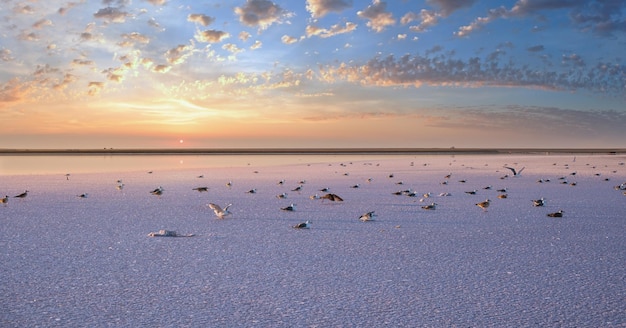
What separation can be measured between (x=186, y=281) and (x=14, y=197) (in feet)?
45.2

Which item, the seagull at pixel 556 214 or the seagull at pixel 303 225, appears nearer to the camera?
the seagull at pixel 303 225

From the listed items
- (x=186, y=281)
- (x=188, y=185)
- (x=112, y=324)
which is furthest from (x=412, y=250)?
(x=188, y=185)

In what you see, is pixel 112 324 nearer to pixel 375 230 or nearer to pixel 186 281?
pixel 186 281

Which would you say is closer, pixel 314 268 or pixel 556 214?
pixel 314 268

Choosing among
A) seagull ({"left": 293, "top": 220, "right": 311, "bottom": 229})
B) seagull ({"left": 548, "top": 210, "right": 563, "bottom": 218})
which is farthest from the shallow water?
seagull ({"left": 548, "top": 210, "right": 563, "bottom": 218})

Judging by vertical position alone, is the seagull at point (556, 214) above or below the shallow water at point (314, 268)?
above

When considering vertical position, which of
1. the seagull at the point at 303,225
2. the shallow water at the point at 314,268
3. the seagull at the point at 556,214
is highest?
the seagull at the point at 556,214

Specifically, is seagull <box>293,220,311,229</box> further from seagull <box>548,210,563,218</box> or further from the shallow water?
seagull <box>548,210,563,218</box>

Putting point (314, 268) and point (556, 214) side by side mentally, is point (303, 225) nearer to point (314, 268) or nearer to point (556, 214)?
point (314, 268)

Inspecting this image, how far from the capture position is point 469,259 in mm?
8555

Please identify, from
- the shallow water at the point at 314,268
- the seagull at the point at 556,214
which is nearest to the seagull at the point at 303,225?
the shallow water at the point at 314,268

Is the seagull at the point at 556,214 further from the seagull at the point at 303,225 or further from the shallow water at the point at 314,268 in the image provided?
the seagull at the point at 303,225

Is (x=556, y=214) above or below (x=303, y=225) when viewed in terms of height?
above

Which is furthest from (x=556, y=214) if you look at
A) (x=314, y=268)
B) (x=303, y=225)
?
(x=314, y=268)
